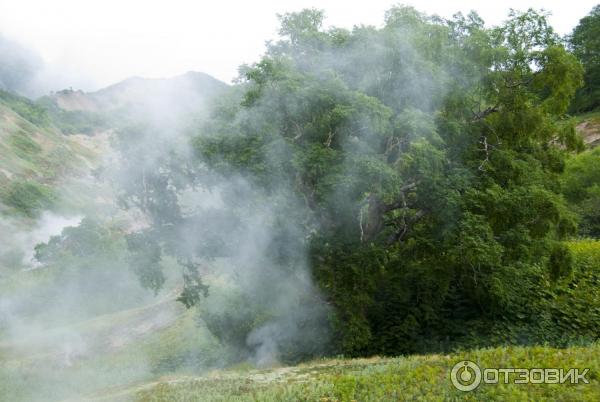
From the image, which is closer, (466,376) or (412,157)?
(466,376)

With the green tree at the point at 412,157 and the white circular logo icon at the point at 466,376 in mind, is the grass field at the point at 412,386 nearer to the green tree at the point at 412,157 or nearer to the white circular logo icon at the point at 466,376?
the white circular logo icon at the point at 466,376

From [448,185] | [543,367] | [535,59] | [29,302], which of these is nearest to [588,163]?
[535,59]

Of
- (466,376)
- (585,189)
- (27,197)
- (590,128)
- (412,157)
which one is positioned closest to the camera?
(466,376)

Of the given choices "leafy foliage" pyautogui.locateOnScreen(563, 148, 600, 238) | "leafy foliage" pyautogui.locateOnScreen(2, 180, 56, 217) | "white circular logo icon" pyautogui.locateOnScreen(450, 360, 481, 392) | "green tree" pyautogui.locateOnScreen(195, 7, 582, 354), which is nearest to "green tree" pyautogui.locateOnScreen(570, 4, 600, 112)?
"leafy foliage" pyautogui.locateOnScreen(563, 148, 600, 238)

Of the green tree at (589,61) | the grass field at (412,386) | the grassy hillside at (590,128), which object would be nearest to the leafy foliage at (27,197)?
the grass field at (412,386)

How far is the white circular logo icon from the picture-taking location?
5.62m

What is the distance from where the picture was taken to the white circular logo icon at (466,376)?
18.4 feet

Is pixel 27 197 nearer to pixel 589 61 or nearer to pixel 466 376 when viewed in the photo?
pixel 466 376

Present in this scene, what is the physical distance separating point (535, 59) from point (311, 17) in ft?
17.7

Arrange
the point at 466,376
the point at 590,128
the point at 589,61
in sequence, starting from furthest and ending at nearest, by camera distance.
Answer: the point at 589,61 → the point at 590,128 → the point at 466,376

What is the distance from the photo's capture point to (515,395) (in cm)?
516

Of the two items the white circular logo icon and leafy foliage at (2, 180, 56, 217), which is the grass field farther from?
leafy foliage at (2, 180, 56, 217)

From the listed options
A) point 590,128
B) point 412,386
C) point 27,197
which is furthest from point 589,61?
point 27,197

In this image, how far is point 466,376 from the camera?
582 centimetres
